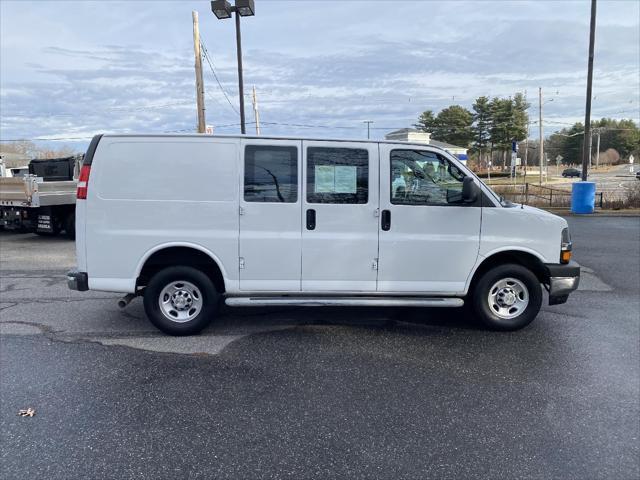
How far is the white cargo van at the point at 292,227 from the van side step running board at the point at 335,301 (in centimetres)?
2

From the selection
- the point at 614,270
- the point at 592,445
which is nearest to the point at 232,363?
the point at 592,445

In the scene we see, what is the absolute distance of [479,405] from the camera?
3750mm

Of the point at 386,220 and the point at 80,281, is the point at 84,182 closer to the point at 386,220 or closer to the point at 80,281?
the point at 80,281

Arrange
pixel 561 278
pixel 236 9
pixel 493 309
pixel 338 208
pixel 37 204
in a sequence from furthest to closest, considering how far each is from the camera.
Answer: pixel 236 9 → pixel 37 204 → pixel 493 309 → pixel 561 278 → pixel 338 208

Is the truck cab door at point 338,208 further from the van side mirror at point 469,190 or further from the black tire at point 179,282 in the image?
the black tire at point 179,282

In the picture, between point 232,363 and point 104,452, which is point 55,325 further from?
point 104,452

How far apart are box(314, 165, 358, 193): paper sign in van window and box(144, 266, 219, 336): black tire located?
1562mm

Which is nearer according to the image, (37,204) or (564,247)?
(564,247)

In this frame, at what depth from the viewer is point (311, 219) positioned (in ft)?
16.6

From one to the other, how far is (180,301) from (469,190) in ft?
10.9

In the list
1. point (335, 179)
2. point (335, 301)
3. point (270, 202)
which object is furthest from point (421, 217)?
point (270, 202)

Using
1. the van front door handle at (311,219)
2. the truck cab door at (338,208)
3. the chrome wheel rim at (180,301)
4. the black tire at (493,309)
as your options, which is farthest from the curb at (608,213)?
the chrome wheel rim at (180,301)

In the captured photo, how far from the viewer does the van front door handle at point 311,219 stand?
5.06 meters

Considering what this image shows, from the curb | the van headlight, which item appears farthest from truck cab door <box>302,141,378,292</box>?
the curb
